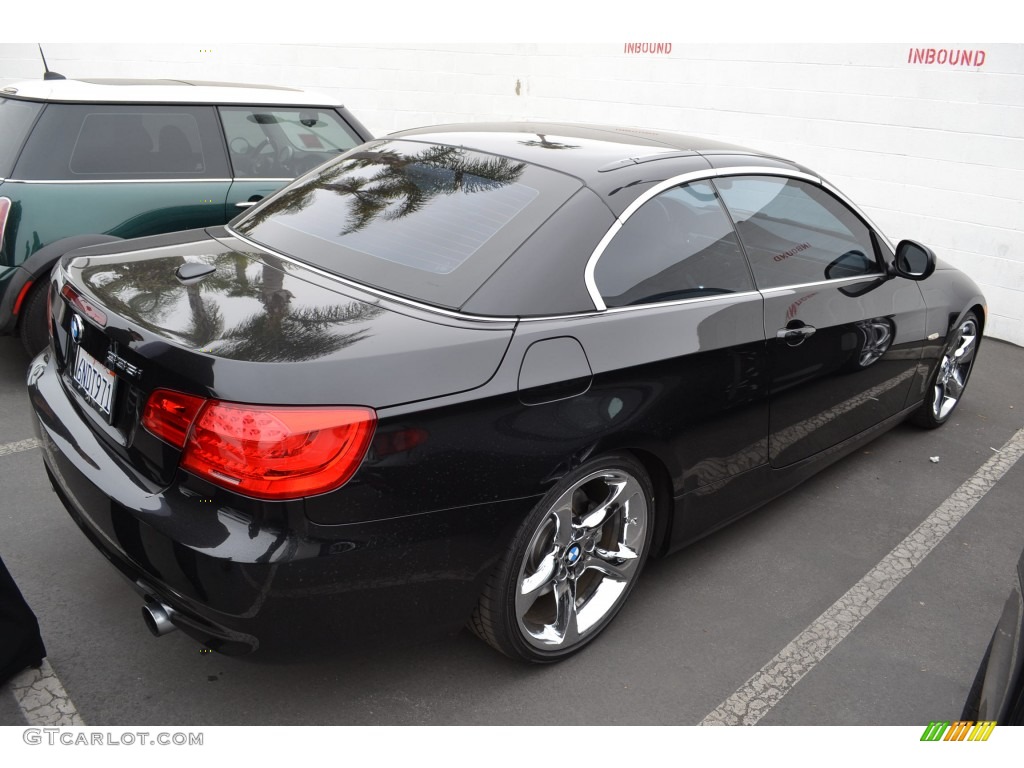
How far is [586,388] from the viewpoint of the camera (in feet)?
8.47

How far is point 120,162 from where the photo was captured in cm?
486

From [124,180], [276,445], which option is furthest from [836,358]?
[124,180]

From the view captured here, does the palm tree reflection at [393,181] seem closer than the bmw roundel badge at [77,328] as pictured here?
No

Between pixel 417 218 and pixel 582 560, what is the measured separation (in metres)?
1.26

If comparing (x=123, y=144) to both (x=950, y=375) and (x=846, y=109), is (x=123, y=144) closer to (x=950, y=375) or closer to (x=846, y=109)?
(x=950, y=375)

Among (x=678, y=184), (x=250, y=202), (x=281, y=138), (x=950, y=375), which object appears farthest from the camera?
(x=281, y=138)

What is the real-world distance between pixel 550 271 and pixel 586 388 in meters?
0.37

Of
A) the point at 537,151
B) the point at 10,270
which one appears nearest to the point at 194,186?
the point at 10,270

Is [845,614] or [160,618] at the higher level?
[160,618]

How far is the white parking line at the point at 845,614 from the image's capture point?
2.75 metres

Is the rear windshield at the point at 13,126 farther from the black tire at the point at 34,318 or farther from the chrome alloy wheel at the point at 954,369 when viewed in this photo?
the chrome alloy wheel at the point at 954,369

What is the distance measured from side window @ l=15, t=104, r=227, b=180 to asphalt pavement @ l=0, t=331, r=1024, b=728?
148 centimetres

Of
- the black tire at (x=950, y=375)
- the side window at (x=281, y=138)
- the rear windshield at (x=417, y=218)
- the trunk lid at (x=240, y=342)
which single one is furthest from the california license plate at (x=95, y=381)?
the black tire at (x=950, y=375)
